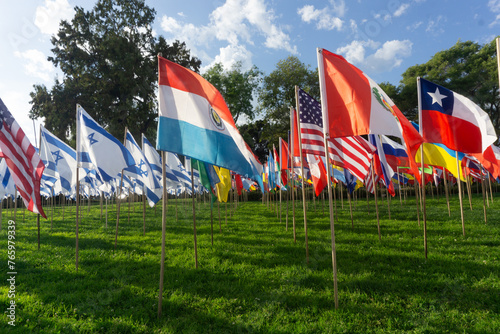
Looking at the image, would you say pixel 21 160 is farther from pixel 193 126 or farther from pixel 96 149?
A: pixel 193 126

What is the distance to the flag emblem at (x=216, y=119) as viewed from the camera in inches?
206

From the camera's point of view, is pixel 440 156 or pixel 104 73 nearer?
pixel 440 156

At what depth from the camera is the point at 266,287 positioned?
5504 mm

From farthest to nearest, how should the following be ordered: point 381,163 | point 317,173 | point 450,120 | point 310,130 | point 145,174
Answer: point 145,174
point 381,163
point 317,173
point 310,130
point 450,120

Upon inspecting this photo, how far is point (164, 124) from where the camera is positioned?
15.7 feet

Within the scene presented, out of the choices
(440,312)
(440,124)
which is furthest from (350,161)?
(440,312)

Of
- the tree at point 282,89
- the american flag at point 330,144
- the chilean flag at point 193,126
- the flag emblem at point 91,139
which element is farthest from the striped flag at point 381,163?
the tree at point 282,89

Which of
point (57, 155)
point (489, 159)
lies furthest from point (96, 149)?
point (489, 159)

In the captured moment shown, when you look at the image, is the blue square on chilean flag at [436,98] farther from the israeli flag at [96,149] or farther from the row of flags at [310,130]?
the israeli flag at [96,149]

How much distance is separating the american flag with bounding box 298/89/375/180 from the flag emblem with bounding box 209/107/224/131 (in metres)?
2.93

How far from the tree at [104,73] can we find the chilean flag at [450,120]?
1153 inches

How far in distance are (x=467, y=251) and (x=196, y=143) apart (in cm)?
741

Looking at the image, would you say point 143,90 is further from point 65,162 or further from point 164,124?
point 164,124

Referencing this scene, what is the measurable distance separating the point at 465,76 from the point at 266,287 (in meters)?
40.7
